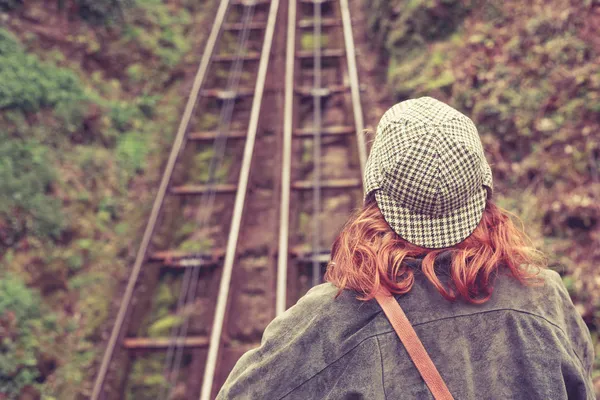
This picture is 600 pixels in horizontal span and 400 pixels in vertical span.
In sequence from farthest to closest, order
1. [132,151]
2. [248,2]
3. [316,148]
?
[248,2]
[132,151]
[316,148]

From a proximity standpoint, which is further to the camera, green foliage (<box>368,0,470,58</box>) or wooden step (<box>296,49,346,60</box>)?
wooden step (<box>296,49,346,60</box>)

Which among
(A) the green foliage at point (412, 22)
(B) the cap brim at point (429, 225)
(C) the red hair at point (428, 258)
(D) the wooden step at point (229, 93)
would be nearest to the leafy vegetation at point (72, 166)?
(D) the wooden step at point (229, 93)

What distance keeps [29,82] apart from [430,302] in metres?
5.66

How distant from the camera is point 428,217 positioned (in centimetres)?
127

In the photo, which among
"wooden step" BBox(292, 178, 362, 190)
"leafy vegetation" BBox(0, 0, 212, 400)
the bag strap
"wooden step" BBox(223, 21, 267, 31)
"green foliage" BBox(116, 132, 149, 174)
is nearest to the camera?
the bag strap

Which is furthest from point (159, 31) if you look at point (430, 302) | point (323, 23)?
point (430, 302)

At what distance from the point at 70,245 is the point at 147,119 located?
221cm

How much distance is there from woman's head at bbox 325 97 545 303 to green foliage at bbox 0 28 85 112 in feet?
16.8

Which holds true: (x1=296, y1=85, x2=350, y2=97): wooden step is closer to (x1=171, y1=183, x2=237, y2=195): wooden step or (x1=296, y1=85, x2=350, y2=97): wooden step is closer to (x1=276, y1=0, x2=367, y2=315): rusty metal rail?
(x1=276, y1=0, x2=367, y2=315): rusty metal rail

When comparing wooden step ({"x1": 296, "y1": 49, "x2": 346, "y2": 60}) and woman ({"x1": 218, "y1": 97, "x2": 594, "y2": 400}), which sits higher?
woman ({"x1": 218, "y1": 97, "x2": 594, "y2": 400})

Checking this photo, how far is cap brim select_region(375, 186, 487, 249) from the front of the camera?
4.17 feet

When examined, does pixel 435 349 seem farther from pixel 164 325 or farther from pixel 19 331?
pixel 19 331

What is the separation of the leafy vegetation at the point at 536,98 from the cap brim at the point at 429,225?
2777mm

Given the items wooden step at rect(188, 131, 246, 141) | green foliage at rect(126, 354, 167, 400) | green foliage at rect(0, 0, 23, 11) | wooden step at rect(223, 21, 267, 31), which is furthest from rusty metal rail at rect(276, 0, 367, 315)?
green foliage at rect(0, 0, 23, 11)
